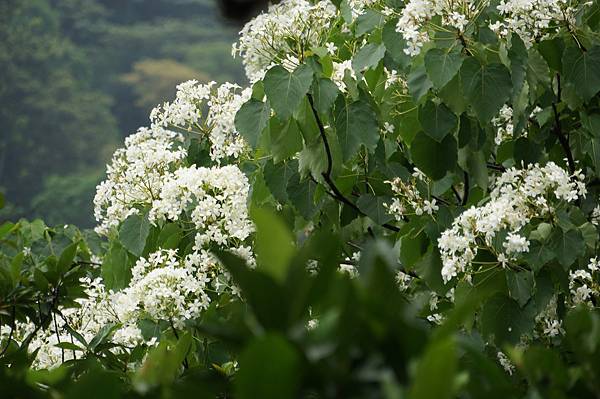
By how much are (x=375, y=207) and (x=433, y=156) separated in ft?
0.63

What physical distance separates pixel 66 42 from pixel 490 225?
32090 mm

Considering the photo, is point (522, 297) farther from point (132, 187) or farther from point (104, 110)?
Answer: point (104, 110)

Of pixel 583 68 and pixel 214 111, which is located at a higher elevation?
pixel 583 68

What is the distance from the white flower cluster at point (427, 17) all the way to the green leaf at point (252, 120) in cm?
37

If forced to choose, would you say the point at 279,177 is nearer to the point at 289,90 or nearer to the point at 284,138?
the point at 284,138

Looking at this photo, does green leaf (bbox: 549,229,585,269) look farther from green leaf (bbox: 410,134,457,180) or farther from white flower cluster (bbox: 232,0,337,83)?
white flower cluster (bbox: 232,0,337,83)

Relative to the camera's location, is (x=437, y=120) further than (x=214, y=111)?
No

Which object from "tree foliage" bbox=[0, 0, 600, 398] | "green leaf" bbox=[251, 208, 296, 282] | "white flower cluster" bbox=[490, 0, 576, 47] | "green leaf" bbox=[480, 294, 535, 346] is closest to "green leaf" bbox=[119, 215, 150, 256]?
"tree foliage" bbox=[0, 0, 600, 398]

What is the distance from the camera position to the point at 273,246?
0.67 metres

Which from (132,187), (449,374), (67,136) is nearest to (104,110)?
(67,136)

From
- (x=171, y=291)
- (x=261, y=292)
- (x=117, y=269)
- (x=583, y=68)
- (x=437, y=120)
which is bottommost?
(x=117, y=269)

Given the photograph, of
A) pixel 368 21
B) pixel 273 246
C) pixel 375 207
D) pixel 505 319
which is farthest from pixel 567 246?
pixel 273 246

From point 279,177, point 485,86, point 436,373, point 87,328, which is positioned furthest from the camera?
point 87,328

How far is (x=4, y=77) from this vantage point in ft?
98.5
